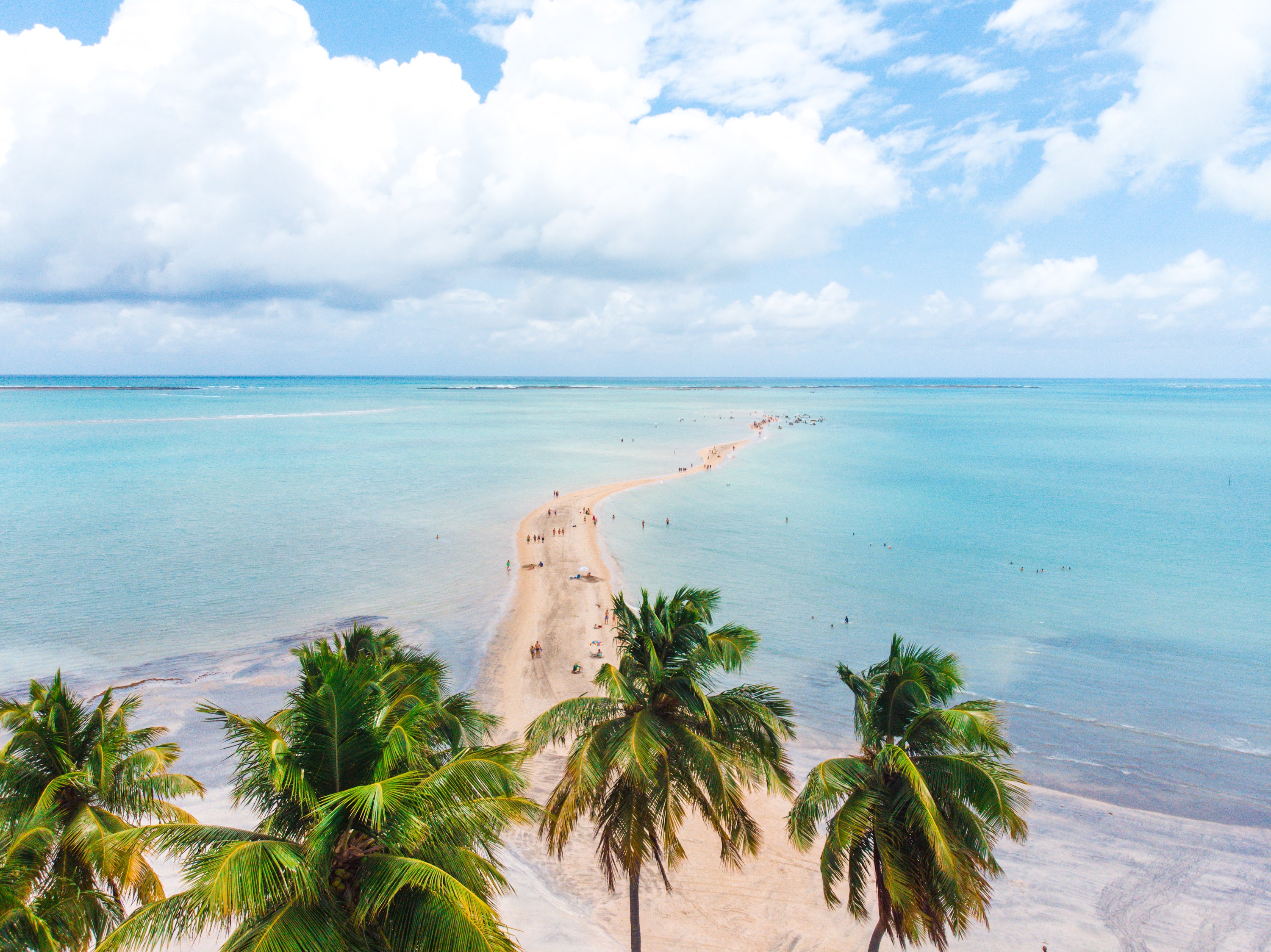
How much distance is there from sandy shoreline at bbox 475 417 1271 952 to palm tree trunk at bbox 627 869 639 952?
2.59 metres

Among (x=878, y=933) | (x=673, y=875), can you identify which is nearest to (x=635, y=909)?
(x=878, y=933)

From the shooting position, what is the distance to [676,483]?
79.0m

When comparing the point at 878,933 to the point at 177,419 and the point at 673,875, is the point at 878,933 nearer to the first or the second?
the point at 673,875

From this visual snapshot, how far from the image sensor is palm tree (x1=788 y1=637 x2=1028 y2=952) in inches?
398

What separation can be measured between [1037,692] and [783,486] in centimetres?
4922

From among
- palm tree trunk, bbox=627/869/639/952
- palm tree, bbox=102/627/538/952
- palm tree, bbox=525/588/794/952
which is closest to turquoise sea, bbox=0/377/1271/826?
palm tree trunk, bbox=627/869/639/952

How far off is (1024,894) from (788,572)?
2775cm

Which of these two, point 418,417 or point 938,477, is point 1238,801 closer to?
point 938,477

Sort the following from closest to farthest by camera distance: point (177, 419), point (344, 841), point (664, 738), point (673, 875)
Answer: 1. point (344, 841)
2. point (664, 738)
3. point (673, 875)
4. point (177, 419)

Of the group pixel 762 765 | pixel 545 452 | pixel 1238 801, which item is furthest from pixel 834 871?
pixel 545 452

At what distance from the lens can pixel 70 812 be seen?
10328mm

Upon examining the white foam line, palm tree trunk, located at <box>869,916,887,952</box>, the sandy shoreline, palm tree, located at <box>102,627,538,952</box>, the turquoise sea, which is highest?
palm tree, located at <box>102,627,538,952</box>

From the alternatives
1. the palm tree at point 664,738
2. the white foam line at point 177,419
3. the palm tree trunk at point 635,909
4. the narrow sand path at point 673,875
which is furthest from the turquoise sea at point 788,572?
the white foam line at point 177,419

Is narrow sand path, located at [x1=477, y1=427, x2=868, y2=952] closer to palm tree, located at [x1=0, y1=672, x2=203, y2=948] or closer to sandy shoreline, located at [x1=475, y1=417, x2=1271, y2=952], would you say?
sandy shoreline, located at [x1=475, y1=417, x2=1271, y2=952]
